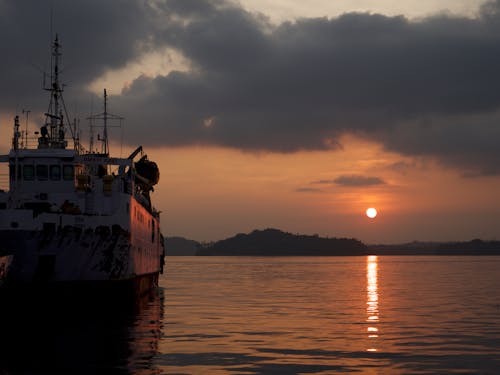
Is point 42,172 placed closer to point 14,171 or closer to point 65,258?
point 14,171

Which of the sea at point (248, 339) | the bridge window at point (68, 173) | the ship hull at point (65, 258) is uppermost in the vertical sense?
the bridge window at point (68, 173)

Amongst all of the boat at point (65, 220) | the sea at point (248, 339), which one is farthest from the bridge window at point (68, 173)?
the sea at point (248, 339)

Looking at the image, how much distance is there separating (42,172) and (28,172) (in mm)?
999

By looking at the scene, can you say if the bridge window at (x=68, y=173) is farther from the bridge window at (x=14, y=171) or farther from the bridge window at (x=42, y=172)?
the bridge window at (x=14, y=171)

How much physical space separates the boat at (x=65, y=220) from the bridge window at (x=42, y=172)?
63mm

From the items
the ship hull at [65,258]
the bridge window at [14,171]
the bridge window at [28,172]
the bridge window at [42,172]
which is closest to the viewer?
the ship hull at [65,258]

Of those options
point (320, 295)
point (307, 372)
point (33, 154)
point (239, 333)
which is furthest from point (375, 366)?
point (320, 295)

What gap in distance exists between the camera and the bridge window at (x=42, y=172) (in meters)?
48.4

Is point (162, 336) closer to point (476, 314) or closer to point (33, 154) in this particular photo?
point (33, 154)

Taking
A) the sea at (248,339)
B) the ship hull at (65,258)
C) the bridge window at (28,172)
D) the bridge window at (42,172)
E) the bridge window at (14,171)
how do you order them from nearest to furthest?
the sea at (248,339)
the ship hull at (65,258)
the bridge window at (42,172)
the bridge window at (28,172)
the bridge window at (14,171)

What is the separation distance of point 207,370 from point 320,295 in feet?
149

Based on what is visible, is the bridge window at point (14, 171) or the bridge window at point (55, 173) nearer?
the bridge window at point (55, 173)

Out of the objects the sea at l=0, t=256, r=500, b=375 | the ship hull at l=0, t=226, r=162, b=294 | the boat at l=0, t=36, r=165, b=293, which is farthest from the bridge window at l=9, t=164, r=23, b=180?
the sea at l=0, t=256, r=500, b=375

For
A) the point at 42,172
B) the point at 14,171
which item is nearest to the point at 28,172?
the point at 42,172
